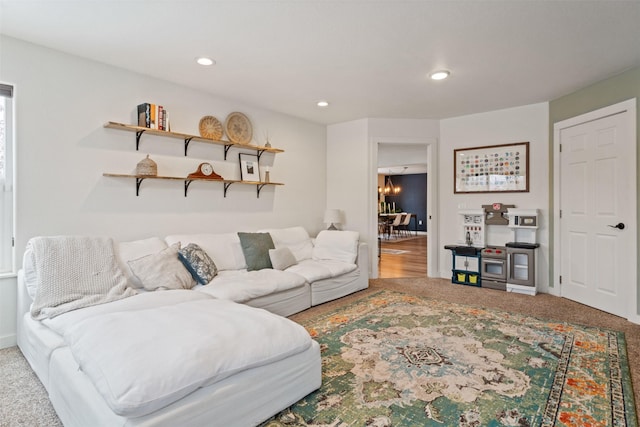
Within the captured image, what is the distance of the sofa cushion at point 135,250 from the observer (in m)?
2.81

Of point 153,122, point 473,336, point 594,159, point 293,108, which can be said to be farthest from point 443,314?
point 153,122

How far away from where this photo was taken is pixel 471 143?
486cm

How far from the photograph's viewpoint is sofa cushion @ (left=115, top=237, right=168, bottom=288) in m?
2.81

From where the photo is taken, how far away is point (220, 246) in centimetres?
356

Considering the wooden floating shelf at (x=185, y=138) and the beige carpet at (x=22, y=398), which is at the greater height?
the wooden floating shelf at (x=185, y=138)

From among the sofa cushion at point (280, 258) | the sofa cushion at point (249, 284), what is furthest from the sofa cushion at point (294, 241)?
the sofa cushion at point (249, 284)

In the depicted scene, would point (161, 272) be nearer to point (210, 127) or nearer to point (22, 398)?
point (22, 398)

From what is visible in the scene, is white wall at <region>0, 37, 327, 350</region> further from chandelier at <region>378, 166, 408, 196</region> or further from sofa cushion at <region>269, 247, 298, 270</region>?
chandelier at <region>378, 166, 408, 196</region>

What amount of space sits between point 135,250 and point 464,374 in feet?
8.98

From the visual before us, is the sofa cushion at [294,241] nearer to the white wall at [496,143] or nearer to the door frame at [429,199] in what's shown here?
the door frame at [429,199]

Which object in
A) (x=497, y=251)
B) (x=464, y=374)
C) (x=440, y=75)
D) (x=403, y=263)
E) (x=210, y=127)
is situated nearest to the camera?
(x=464, y=374)

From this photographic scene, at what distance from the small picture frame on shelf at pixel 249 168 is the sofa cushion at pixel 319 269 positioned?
1233mm

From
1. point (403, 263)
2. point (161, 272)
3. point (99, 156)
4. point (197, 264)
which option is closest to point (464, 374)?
point (197, 264)

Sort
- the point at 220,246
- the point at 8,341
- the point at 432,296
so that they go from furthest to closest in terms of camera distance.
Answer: the point at 432,296 < the point at 220,246 < the point at 8,341
